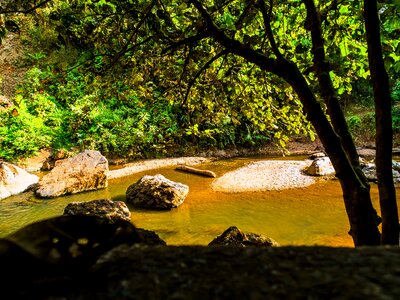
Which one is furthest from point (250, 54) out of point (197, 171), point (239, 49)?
point (197, 171)

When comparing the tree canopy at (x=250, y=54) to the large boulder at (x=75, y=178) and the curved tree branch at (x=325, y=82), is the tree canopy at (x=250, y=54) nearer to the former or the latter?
the curved tree branch at (x=325, y=82)

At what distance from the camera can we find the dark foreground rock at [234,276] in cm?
81

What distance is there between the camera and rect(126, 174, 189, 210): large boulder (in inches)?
329

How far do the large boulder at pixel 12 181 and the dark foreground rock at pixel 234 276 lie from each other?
11.0 metres

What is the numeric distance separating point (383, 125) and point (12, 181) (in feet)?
38.2

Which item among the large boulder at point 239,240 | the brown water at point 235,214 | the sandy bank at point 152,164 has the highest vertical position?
the sandy bank at point 152,164

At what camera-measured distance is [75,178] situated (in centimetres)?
1039

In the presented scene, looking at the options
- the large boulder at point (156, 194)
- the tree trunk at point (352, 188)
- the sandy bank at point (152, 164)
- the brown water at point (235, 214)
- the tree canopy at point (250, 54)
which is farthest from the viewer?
the sandy bank at point (152, 164)

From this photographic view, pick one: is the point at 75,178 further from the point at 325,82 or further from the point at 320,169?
the point at 325,82

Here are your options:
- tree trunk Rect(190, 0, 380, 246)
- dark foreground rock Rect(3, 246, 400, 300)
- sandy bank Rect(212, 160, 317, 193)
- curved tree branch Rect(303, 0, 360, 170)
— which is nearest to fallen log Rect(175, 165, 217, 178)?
sandy bank Rect(212, 160, 317, 193)

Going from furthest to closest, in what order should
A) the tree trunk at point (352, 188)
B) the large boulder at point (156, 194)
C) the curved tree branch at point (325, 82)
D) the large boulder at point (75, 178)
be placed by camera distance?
1. the large boulder at point (75, 178)
2. the large boulder at point (156, 194)
3. the curved tree branch at point (325, 82)
4. the tree trunk at point (352, 188)

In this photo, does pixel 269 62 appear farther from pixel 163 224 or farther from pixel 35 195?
pixel 35 195

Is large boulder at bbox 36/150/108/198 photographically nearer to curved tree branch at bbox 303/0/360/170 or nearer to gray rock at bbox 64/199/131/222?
gray rock at bbox 64/199/131/222

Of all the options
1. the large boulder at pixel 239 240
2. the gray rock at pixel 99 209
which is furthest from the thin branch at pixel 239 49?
the gray rock at pixel 99 209
